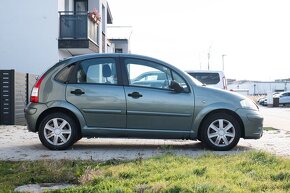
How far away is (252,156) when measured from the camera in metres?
6.83

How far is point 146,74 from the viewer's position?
8.52 meters

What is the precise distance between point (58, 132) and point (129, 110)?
1.30 meters

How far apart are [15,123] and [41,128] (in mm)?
5908

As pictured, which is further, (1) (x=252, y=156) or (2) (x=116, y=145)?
(2) (x=116, y=145)

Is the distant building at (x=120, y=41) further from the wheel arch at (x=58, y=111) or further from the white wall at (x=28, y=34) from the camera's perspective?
the wheel arch at (x=58, y=111)

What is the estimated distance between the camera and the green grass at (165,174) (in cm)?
495

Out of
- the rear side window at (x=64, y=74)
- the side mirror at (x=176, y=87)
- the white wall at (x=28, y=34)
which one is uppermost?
the white wall at (x=28, y=34)

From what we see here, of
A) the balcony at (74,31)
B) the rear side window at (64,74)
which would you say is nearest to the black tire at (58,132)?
the rear side window at (64,74)

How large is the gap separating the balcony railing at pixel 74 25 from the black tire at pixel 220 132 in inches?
477

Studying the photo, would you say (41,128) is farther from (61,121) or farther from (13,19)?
(13,19)

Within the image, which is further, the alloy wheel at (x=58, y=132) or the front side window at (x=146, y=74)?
the front side window at (x=146, y=74)

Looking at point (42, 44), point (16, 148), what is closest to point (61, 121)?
point (16, 148)

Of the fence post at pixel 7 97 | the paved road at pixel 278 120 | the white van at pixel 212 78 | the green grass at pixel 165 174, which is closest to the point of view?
the green grass at pixel 165 174

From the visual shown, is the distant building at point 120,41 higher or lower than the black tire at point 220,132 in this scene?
higher
